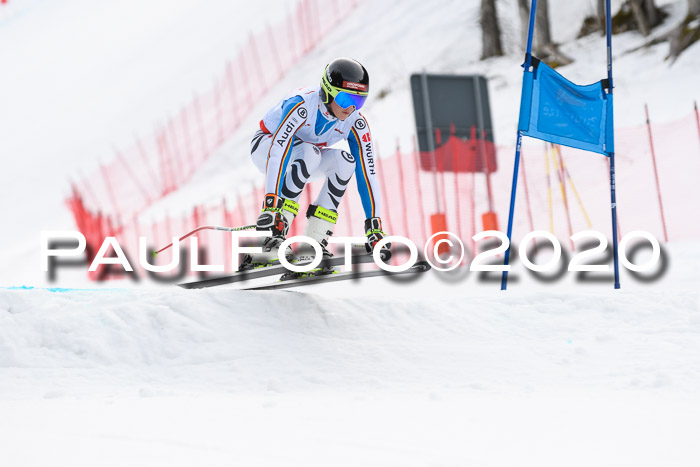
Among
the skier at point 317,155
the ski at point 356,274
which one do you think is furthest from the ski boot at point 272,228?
the ski at point 356,274

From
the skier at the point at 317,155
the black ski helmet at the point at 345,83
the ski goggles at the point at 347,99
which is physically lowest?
the skier at the point at 317,155

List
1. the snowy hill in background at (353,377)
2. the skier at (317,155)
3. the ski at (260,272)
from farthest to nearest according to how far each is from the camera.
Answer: the skier at (317,155) → the ski at (260,272) → the snowy hill in background at (353,377)

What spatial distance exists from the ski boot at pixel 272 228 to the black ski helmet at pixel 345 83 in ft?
3.02

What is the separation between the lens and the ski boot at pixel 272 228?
6.45 metres

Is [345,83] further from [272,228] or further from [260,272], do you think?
[260,272]

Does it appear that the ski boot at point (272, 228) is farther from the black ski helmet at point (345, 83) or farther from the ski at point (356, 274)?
the black ski helmet at point (345, 83)

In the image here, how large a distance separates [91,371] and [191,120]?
33.0 m

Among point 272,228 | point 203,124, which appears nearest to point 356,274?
point 272,228

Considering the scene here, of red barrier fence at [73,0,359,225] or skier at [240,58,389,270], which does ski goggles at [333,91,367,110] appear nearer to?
skier at [240,58,389,270]

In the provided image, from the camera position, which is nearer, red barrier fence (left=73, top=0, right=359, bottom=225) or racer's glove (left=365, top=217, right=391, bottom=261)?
racer's glove (left=365, top=217, right=391, bottom=261)

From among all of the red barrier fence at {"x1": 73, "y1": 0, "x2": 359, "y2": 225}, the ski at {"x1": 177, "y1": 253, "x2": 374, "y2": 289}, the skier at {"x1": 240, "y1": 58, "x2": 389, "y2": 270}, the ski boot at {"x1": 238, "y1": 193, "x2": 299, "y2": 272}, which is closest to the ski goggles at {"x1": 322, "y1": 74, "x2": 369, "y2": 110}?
the skier at {"x1": 240, "y1": 58, "x2": 389, "y2": 270}

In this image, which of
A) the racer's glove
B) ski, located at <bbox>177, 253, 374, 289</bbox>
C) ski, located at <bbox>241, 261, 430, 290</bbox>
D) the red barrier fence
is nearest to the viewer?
ski, located at <bbox>241, 261, 430, 290</bbox>

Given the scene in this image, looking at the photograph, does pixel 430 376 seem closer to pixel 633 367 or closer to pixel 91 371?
pixel 633 367

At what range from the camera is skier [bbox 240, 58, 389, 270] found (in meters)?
6.37
